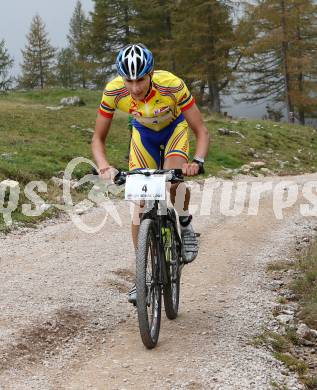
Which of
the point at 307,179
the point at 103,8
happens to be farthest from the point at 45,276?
the point at 103,8

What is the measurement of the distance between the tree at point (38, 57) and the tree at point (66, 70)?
3.23 meters

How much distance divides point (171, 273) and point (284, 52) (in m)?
34.4

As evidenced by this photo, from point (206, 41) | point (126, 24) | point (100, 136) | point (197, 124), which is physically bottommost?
point (100, 136)

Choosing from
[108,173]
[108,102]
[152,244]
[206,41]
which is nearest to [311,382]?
[152,244]

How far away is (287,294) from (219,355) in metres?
2.47

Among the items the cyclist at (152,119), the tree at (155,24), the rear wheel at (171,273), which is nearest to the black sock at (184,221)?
the cyclist at (152,119)

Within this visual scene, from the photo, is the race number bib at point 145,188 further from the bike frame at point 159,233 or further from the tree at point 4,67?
the tree at point 4,67

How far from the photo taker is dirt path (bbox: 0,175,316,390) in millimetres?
4320

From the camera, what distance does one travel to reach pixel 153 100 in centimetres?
517

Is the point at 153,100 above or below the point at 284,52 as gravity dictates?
below

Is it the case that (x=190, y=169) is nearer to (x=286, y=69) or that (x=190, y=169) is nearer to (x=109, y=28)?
(x=286, y=69)

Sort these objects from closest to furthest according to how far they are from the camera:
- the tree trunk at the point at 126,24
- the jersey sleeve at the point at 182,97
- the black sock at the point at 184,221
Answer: the jersey sleeve at the point at 182,97 → the black sock at the point at 184,221 → the tree trunk at the point at 126,24

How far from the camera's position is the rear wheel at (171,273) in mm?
5082

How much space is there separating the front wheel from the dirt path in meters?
0.22
